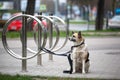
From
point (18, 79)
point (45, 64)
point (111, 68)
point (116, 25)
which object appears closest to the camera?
point (18, 79)

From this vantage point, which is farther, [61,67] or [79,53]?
[61,67]

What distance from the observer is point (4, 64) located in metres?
14.0

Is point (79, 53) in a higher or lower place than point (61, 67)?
higher

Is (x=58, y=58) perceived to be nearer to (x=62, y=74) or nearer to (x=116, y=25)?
(x=62, y=74)

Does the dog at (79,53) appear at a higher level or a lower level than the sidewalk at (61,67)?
higher

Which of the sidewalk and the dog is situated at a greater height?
the dog

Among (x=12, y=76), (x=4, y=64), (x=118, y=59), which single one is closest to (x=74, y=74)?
(x=12, y=76)

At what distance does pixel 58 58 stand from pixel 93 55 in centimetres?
160

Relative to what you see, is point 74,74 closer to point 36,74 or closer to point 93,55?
point 36,74

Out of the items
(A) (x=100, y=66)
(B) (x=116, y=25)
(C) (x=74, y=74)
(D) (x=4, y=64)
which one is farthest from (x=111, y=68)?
(B) (x=116, y=25)

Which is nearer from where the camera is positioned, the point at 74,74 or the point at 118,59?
the point at 74,74

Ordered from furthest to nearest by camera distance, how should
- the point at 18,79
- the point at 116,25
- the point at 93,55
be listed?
1. the point at 116,25
2. the point at 93,55
3. the point at 18,79

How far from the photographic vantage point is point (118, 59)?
50.9 feet

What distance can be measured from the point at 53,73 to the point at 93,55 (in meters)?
5.16
